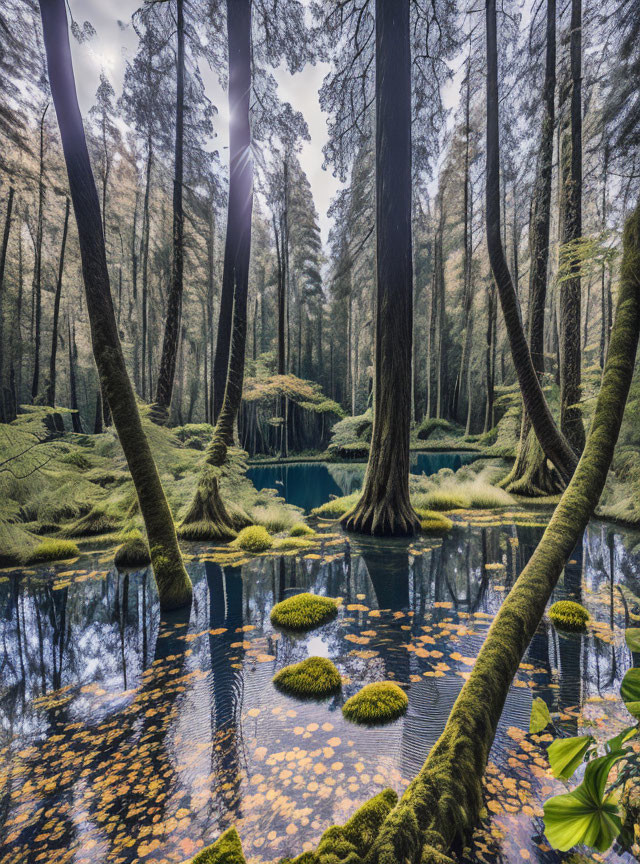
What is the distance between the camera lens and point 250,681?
10.00ft

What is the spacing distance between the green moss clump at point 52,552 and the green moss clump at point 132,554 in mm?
1016

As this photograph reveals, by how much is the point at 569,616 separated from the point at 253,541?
4283mm

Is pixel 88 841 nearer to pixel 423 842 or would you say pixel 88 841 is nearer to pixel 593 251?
pixel 423 842

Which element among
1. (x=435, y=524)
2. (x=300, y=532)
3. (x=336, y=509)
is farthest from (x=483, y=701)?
(x=336, y=509)

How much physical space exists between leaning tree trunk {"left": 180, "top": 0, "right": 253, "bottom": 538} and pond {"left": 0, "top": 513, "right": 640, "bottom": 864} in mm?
1607

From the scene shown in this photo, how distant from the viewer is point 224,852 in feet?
4.46

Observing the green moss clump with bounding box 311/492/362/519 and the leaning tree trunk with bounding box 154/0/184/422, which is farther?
the green moss clump with bounding box 311/492/362/519

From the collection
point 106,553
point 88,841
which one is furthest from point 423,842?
point 106,553

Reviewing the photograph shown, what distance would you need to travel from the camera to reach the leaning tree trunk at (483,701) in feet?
3.75

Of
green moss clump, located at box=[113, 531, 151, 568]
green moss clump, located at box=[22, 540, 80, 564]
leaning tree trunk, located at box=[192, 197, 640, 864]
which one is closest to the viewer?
leaning tree trunk, located at box=[192, 197, 640, 864]

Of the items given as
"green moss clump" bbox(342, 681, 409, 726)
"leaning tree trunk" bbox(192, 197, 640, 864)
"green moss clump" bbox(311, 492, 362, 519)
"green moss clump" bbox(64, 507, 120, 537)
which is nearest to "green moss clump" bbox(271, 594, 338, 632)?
"green moss clump" bbox(342, 681, 409, 726)

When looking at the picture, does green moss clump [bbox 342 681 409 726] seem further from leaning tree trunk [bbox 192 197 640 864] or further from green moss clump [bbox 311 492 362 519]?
green moss clump [bbox 311 492 362 519]

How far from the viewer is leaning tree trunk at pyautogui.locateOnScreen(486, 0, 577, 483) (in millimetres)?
6027

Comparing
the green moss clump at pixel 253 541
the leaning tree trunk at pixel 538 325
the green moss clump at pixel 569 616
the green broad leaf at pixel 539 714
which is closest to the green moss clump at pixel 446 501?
the leaning tree trunk at pixel 538 325
